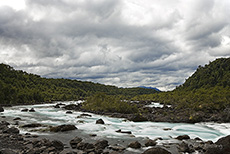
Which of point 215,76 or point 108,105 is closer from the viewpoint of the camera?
point 108,105

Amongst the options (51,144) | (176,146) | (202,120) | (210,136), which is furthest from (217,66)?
(51,144)

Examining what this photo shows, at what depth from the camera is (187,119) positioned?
29.2 m

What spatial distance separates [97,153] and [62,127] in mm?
9127

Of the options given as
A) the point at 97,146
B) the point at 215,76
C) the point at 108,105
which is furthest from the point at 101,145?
the point at 215,76

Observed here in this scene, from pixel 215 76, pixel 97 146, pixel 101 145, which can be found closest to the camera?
pixel 97 146

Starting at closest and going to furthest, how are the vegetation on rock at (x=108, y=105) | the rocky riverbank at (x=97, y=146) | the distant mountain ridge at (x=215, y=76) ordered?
the rocky riverbank at (x=97, y=146), the vegetation on rock at (x=108, y=105), the distant mountain ridge at (x=215, y=76)

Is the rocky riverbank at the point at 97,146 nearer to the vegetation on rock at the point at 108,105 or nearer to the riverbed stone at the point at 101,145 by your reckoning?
the riverbed stone at the point at 101,145

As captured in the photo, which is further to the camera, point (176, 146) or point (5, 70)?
point (5, 70)

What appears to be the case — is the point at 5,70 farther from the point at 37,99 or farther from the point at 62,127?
the point at 62,127

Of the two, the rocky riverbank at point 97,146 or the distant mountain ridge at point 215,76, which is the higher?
the distant mountain ridge at point 215,76

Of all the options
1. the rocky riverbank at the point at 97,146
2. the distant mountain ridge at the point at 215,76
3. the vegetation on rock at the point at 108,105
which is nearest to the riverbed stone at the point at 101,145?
the rocky riverbank at the point at 97,146

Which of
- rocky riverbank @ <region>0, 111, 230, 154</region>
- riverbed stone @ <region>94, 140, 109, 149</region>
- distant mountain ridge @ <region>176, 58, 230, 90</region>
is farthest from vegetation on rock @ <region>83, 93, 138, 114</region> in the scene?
distant mountain ridge @ <region>176, 58, 230, 90</region>

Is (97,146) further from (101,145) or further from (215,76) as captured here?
(215,76)

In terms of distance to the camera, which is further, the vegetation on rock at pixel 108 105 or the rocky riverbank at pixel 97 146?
the vegetation on rock at pixel 108 105
